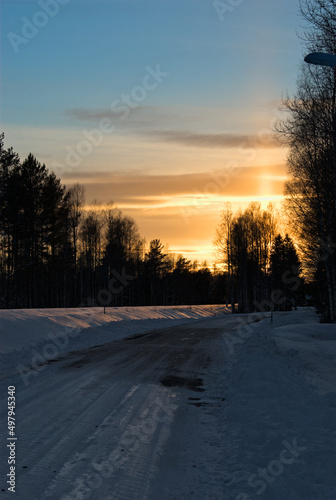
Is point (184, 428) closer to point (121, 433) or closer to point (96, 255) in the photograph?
point (121, 433)

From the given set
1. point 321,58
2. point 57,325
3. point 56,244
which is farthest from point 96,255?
point 321,58

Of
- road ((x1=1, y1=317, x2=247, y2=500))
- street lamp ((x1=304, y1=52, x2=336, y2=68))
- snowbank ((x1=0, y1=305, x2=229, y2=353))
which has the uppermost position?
street lamp ((x1=304, y1=52, x2=336, y2=68))

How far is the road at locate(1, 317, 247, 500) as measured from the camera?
4.79 m

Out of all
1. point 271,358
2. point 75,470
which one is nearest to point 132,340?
point 271,358

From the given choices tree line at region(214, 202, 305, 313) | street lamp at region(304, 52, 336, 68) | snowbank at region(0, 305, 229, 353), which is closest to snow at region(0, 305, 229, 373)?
snowbank at region(0, 305, 229, 353)

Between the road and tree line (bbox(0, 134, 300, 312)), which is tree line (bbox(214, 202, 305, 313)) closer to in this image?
tree line (bbox(0, 134, 300, 312))

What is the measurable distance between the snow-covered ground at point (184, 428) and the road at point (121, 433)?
21 mm

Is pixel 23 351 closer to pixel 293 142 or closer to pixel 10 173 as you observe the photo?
pixel 293 142

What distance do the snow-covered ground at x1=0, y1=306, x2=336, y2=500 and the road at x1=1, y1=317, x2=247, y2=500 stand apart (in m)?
0.02

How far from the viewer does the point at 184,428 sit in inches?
275

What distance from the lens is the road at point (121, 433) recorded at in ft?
15.7

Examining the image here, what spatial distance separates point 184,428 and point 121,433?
1.06m

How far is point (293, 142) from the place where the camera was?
20.7m

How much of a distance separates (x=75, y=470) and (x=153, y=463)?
3.16ft
